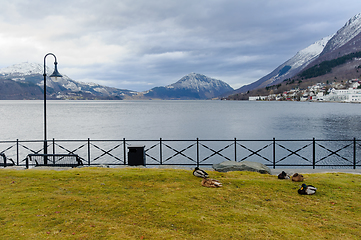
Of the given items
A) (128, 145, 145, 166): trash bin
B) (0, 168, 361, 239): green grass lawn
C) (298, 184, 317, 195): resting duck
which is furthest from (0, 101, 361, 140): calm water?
(298, 184, 317, 195): resting duck

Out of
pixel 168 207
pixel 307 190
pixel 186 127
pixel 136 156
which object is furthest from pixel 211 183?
pixel 186 127

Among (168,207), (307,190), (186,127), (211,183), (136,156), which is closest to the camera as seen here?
(168,207)

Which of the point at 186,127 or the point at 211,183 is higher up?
the point at 211,183

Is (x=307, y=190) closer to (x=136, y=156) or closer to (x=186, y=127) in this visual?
(x=136, y=156)

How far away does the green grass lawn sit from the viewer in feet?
17.8

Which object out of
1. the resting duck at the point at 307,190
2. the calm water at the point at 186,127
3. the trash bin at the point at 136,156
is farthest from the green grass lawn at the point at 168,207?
the calm water at the point at 186,127

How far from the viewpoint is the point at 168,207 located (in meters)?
6.71

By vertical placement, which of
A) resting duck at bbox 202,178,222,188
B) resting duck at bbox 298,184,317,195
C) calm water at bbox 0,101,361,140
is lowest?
calm water at bbox 0,101,361,140

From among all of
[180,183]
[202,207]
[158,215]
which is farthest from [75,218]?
[180,183]

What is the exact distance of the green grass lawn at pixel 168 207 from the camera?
544 centimetres

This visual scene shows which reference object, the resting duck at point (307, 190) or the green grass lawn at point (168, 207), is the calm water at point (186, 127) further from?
the resting duck at point (307, 190)

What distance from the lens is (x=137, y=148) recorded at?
45.8 ft

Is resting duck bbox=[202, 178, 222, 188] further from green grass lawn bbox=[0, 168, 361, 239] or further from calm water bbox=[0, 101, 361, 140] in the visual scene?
calm water bbox=[0, 101, 361, 140]

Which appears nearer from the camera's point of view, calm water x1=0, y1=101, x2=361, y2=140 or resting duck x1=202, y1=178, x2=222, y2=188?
resting duck x1=202, y1=178, x2=222, y2=188
